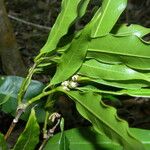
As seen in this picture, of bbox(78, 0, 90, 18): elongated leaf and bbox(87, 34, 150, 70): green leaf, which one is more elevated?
bbox(78, 0, 90, 18): elongated leaf

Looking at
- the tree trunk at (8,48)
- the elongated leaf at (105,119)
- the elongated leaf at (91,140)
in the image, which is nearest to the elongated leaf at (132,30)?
the elongated leaf at (105,119)

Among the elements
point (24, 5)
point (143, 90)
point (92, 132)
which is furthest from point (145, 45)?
point (24, 5)

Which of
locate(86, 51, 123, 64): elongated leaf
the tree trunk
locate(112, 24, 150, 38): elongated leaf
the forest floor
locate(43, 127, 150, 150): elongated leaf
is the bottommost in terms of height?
the forest floor

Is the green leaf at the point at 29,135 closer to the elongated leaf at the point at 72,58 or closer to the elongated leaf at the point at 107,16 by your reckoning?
the elongated leaf at the point at 72,58

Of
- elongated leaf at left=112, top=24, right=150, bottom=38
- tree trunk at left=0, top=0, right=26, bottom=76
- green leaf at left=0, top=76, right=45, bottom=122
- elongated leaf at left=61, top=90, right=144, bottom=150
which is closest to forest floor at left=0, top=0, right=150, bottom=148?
tree trunk at left=0, top=0, right=26, bottom=76

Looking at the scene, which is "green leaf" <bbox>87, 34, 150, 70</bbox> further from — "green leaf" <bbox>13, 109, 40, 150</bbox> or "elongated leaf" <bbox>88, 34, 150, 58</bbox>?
"green leaf" <bbox>13, 109, 40, 150</bbox>

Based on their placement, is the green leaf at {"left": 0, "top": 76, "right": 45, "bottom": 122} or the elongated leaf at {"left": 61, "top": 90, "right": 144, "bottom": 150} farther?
the green leaf at {"left": 0, "top": 76, "right": 45, "bottom": 122}

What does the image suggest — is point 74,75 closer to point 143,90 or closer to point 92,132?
point 143,90
